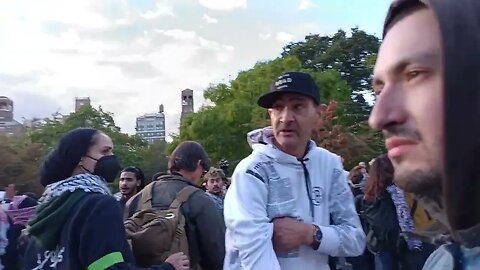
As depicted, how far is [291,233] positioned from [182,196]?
176cm

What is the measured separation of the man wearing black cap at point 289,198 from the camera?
3398mm

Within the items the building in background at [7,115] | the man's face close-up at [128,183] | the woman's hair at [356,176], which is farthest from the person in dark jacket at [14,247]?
the building in background at [7,115]

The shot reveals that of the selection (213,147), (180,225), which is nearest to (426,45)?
(180,225)

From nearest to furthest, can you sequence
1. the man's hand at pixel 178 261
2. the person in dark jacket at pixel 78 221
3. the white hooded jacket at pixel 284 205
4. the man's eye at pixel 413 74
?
the man's eye at pixel 413 74
the white hooded jacket at pixel 284 205
the person in dark jacket at pixel 78 221
the man's hand at pixel 178 261

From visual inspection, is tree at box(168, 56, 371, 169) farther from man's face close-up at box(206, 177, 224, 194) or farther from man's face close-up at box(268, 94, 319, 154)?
man's face close-up at box(268, 94, 319, 154)

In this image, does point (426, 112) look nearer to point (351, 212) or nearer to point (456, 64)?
point (456, 64)

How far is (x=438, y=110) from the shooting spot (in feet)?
4.01

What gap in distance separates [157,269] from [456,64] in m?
3.37

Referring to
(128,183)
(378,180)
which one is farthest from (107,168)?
(128,183)

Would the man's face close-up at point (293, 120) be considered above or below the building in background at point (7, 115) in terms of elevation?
below

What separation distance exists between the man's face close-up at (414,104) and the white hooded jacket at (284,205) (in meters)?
2.06

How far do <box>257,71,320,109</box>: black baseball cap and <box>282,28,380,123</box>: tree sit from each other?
4361 centimetres

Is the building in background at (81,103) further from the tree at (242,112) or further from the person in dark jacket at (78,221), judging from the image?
the person in dark jacket at (78,221)

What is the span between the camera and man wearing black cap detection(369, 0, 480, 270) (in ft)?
3.88
